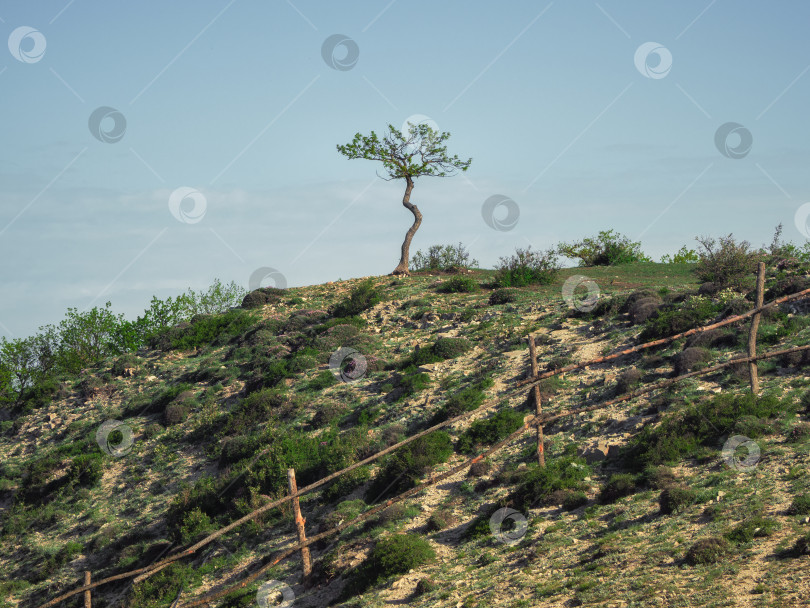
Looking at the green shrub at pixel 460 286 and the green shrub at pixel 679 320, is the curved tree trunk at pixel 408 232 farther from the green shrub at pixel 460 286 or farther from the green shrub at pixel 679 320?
the green shrub at pixel 679 320

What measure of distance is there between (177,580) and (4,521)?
1315 cm

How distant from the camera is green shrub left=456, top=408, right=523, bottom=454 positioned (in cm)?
2194

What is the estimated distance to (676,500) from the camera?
44.9 ft

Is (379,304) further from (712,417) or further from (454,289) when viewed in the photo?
(712,417)

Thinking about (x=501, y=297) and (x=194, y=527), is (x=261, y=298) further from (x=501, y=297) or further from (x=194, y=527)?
(x=194, y=527)

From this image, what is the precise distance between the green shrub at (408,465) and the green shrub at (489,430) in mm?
501

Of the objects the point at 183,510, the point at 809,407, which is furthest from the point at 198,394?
the point at 809,407

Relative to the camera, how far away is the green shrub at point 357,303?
4125cm

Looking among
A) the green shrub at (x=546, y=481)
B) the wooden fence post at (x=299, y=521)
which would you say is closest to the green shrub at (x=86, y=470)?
the wooden fence post at (x=299, y=521)

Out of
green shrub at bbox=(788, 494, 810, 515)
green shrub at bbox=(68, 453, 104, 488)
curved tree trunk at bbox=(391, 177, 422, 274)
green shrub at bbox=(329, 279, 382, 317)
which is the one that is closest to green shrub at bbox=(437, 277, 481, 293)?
green shrub at bbox=(329, 279, 382, 317)

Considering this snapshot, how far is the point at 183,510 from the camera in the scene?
24.2m

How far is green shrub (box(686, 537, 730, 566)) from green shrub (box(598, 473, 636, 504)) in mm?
4230

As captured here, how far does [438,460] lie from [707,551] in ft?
36.1

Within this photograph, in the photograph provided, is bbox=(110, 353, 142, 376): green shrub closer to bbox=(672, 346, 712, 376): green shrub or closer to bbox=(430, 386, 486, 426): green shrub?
bbox=(430, 386, 486, 426): green shrub
